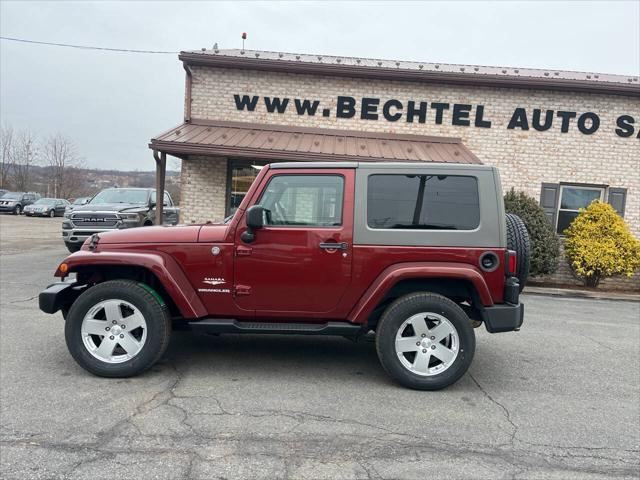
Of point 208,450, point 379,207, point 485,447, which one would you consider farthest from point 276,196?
point 485,447

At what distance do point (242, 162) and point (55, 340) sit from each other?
7053 mm

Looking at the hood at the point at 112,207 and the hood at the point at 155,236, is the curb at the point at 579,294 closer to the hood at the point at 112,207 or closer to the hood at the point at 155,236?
the hood at the point at 155,236

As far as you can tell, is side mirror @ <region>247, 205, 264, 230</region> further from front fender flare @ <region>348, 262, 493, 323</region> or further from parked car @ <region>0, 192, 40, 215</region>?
parked car @ <region>0, 192, 40, 215</region>

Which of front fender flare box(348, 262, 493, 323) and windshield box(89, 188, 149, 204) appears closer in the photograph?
front fender flare box(348, 262, 493, 323)

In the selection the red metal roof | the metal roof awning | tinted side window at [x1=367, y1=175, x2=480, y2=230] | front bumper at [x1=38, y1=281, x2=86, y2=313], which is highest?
the red metal roof

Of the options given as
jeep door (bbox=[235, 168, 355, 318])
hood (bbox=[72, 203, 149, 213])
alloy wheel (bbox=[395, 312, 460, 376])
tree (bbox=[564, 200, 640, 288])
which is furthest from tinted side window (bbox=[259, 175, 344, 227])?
tree (bbox=[564, 200, 640, 288])

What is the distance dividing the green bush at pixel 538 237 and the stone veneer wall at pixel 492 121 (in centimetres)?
139

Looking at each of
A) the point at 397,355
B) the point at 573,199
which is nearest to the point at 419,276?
the point at 397,355

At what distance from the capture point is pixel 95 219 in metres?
10.8

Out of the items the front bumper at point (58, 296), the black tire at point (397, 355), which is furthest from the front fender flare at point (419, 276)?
the front bumper at point (58, 296)

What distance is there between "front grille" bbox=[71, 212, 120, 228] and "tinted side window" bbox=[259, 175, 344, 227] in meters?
8.06

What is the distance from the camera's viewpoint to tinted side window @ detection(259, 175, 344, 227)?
3.93 meters

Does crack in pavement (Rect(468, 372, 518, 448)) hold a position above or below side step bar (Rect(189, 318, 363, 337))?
below

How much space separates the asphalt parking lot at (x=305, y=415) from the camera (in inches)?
106
